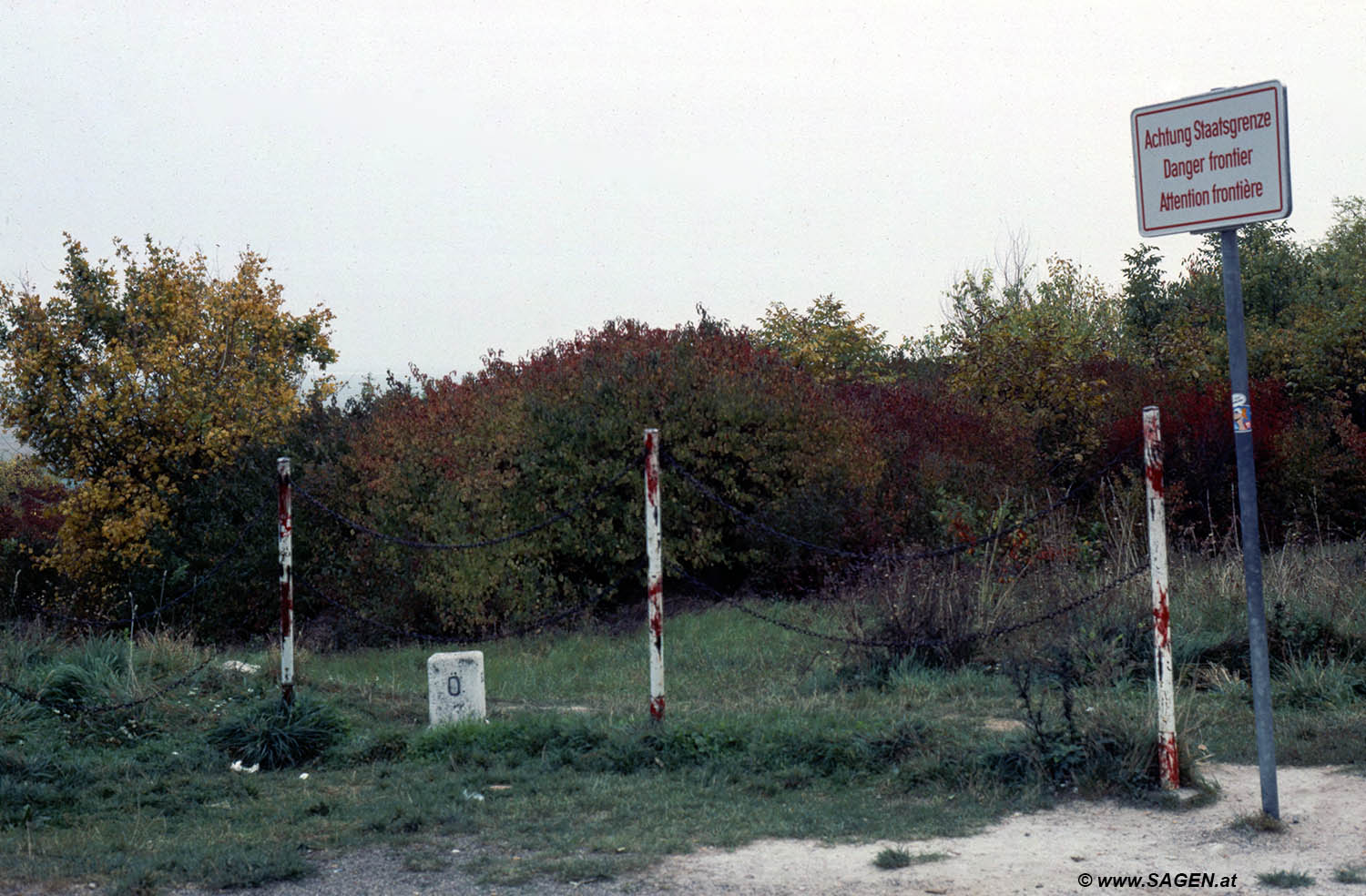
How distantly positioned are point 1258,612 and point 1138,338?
27.3m

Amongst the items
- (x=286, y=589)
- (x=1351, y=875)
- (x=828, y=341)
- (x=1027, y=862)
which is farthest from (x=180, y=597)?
(x=828, y=341)

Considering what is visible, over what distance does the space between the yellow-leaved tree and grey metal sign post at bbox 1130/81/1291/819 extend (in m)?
16.3

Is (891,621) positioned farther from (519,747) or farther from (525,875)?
(525,875)

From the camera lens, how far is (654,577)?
8.30m

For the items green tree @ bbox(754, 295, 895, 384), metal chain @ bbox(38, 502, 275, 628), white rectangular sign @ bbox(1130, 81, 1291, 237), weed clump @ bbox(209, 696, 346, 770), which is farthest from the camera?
green tree @ bbox(754, 295, 895, 384)

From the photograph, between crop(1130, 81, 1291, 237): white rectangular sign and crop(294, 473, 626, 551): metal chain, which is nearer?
crop(1130, 81, 1291, 237): white rectangular sign

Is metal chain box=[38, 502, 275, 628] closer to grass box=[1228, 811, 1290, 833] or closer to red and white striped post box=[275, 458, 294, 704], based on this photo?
red and white striped post box=[275, 458, 294, 704]

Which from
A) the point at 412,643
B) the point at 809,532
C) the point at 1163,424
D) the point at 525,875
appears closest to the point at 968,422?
the point at 1163,424

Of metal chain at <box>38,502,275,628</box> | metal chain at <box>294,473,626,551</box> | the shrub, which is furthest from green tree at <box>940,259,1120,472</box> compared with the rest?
metal chain at <box>38,502,275,628</box>

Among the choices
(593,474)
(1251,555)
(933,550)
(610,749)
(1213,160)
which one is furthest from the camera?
(593,474)

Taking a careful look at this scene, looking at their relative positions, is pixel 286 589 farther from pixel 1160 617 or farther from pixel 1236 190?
pixel 1236 190

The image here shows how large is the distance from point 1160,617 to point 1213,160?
7.28 ft

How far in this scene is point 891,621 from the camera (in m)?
10.3

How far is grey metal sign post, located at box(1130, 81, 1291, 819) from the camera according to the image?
5754 mm
